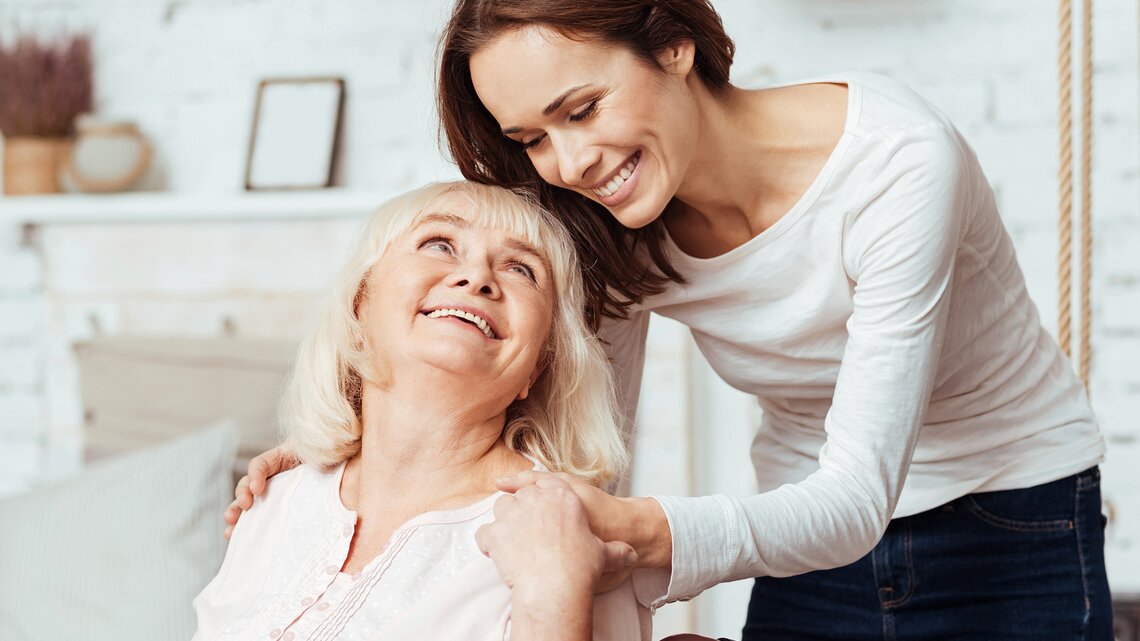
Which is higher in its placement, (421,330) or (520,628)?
(421,330)

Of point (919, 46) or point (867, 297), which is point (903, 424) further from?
point (919, 46)

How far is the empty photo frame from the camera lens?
263 centimetres

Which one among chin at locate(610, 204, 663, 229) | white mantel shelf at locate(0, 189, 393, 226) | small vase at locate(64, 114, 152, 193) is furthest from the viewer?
small vase at locate(64, 114, 152, 193)

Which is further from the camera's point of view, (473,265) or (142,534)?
(142,534)

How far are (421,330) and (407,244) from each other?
0.44 ft

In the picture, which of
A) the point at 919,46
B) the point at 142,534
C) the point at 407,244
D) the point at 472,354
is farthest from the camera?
the point at 919,46

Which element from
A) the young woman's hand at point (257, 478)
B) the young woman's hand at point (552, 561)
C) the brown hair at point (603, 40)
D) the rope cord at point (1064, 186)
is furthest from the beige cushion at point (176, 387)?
the rope cord at point (1064, 186)

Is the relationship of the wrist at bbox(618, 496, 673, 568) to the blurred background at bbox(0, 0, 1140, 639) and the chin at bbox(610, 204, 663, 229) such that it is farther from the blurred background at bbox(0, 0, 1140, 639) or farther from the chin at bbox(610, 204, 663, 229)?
the blurred background at bbox(0, 0, 1140, 639)

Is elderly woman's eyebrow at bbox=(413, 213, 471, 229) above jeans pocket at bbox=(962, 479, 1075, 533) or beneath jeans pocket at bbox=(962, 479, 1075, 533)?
above

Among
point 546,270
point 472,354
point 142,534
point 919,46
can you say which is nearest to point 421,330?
point 472,354

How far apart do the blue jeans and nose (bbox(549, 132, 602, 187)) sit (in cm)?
70

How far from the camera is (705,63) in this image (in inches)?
53.4

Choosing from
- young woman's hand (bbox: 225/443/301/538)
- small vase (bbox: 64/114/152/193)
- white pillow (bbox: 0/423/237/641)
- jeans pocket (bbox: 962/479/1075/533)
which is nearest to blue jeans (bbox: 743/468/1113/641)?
jeans pocket (bbox: 962/479/1075/533)

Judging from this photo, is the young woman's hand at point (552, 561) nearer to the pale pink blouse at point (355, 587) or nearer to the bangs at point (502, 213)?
the pale pink blouse at point (355, 587)
